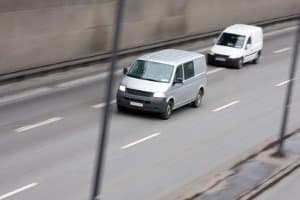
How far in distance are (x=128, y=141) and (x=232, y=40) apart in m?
14.3

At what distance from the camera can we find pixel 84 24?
2745cm

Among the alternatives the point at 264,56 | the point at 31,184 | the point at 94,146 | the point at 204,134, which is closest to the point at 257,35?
the point at 264,56

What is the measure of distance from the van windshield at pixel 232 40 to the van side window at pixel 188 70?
28.6ft

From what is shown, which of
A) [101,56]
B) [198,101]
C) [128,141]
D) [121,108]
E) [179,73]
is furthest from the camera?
[101,56]

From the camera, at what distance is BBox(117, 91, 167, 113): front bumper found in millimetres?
21125

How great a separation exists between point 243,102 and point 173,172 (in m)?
8.87

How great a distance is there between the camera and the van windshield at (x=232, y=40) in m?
31.5

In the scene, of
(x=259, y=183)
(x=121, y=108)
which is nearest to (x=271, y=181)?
(x=259, y=183)

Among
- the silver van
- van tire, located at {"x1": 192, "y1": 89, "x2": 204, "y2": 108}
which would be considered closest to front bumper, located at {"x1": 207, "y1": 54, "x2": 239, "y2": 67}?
the silver van

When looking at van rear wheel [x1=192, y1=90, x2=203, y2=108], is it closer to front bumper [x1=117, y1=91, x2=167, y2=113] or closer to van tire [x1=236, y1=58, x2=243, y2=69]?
front bumper [x1=117, y1=91, x2=167, y2=113]

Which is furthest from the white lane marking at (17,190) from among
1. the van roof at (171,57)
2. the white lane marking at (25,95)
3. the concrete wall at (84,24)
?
the concrete wall at (84,24)

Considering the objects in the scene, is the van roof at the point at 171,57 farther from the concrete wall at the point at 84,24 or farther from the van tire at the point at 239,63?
the van tire at the point at 239,63

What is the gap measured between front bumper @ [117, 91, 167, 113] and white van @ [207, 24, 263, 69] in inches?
385

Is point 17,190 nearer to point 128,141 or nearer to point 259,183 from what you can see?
point 259,183
